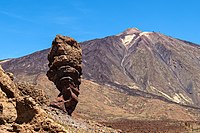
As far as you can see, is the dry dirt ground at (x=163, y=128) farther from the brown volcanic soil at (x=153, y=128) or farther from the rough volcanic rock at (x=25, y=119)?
the rough volcanic rock at (x=25, y=119)

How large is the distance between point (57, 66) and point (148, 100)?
109580mm

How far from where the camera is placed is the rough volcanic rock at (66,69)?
3967 centimetres

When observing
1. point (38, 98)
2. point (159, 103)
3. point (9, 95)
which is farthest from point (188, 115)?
point (9, 95)

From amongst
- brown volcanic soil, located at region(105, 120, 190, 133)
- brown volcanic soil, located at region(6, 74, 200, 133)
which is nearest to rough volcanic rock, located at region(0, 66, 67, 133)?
brown volcanic soil, located at region(105, 120, 190, 133)

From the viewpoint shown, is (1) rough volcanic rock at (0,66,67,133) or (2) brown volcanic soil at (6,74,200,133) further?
(2) brown volcanic soil at (6,74,200,133)

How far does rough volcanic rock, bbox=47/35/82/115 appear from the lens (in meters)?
39.7

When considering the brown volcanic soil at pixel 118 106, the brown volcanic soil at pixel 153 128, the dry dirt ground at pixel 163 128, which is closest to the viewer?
the dry dirt ground at pixel 163 128

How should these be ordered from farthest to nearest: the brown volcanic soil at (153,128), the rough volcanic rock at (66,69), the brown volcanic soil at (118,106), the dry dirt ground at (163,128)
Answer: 1. the brown volcanic soil at (118,106)
2. the brown volcanic soil at (153,128)
3. the dry dirt ground at (163,128)
4. the rough volcanic rock at (66,69)

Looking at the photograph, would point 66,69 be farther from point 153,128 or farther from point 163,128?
point 163,128

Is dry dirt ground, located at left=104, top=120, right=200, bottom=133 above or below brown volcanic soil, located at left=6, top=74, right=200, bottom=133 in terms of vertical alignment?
below

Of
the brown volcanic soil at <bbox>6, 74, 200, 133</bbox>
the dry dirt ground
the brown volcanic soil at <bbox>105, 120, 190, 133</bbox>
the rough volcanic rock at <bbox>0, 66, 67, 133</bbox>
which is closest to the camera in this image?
the rough volcanic rock at <bbox>0, 66, 67, 133</bbox>

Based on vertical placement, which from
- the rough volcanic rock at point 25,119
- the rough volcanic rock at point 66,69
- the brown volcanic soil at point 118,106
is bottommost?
the rough volcanic rock at point 25,119

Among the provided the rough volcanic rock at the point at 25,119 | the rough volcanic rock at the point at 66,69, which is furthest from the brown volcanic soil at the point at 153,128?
the rough volcanic rock at the point at 25,119

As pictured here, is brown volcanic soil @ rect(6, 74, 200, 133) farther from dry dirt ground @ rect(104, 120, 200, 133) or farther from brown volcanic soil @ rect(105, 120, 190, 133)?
dry dirt ground @ rect(104, 120, 200, 133)
